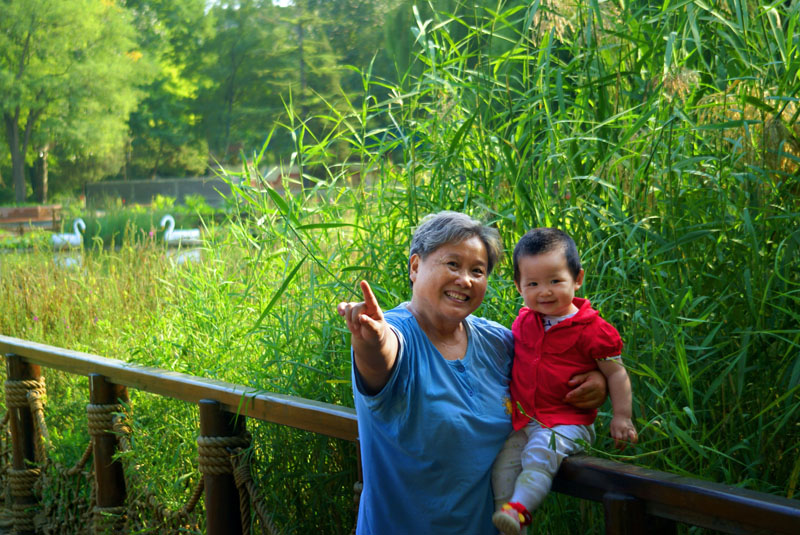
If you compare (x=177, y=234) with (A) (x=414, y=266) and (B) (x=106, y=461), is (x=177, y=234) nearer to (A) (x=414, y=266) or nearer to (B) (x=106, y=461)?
(B) (x=106, y=461)

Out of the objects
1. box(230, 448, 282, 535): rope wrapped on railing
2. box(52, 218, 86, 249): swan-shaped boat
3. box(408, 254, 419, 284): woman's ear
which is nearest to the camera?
box(408, 254, 419, 284): woman's ear

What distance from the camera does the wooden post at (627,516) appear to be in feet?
5.54

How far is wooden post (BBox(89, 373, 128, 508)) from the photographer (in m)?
3.64

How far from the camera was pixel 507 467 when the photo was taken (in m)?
1.89

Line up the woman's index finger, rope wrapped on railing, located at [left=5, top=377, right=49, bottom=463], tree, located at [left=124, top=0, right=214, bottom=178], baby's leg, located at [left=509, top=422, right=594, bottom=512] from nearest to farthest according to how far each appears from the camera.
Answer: the woman's index finger < baby's leg, located at [left=509, top=422, right=594, bottom=512] < rope wrapped on railing, located at [left=5, top=377, right=49, bottom=463] < tree, located at [left=124, top=0, right=214, bottom=178]

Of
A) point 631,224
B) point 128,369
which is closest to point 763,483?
point 631,224

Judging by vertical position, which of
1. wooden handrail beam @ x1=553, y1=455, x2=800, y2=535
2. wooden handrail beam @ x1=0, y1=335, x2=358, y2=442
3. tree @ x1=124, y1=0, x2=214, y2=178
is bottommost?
wooden handrail beam @ x1=0, y1=335, x2=358, y2=442

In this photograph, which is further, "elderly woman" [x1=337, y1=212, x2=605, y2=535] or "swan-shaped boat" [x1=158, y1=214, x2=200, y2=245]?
"swan-shaped boat" [x1=158, y1=214, x2=200, y2=245]

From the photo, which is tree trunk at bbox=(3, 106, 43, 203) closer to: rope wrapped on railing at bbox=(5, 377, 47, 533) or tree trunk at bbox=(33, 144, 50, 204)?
tree trunk at bbox=(33, 144, 50, 204)

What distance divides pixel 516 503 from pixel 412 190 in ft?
4.22

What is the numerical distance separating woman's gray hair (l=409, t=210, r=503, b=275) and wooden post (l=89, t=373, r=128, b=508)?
7.21 ft

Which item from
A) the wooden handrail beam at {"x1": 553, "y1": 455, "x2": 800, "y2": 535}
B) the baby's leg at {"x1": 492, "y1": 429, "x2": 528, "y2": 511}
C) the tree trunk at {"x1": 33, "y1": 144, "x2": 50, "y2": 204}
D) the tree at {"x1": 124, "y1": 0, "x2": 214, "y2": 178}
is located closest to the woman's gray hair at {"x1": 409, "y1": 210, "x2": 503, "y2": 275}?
the baby's leg at {"x1": 492, "y1": 429, "x2": 528, "y2": 511}

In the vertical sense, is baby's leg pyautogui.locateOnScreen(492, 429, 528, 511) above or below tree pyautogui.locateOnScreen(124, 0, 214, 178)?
below

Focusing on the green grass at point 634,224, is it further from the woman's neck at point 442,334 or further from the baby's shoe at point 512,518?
the woman's neck at point 442,334
